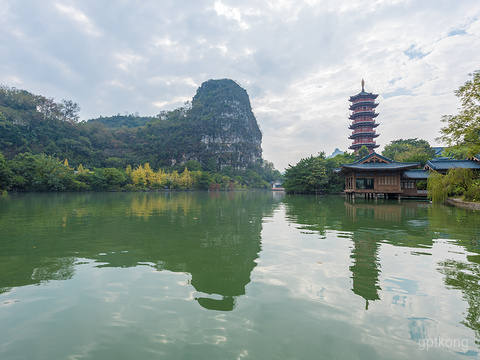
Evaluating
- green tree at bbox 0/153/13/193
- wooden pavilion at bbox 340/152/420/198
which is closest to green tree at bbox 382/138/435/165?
wooden pavilion at bbox 340/152/420/198

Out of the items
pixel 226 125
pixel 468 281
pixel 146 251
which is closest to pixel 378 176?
pixel 468 281

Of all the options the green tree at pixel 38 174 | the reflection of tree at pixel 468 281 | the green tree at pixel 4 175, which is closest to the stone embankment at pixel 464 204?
the reflection of tree at pixel 468 281

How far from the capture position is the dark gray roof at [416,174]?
2217 cm

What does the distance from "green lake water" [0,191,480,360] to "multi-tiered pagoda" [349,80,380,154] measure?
41.3 meters

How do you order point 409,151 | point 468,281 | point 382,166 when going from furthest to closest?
point 409,151, point 382,166, point 468,281

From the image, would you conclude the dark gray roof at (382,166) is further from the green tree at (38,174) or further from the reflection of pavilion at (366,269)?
the green tree at (38,174)

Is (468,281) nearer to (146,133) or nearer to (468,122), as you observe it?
(468,122)

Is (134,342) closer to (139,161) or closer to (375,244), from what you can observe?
(375,244)

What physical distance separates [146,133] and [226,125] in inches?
1172

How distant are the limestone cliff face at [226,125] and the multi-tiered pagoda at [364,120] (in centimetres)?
5102

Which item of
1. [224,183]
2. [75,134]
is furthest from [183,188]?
[75,134]

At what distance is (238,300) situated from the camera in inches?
116

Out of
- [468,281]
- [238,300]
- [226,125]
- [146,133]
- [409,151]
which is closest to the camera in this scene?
→ [238,300]

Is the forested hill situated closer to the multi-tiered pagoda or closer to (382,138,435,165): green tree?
the multi-tiered pagoda
